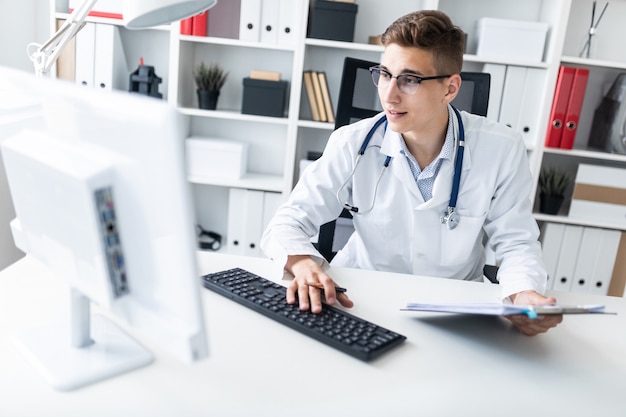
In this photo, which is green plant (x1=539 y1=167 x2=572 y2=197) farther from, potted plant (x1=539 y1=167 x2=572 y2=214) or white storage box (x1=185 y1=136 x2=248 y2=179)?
white storage box (x1=185 y1=136 x2=248 y2=179)

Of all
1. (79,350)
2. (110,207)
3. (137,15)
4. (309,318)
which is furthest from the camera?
(137,15)

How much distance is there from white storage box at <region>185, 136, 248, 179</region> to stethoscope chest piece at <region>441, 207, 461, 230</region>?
5.00 feet

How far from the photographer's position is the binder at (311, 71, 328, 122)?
270 cm

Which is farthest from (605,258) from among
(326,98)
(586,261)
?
(326,98)

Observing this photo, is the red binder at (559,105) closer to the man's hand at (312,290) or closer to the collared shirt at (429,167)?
the collared shirt at (429,167)

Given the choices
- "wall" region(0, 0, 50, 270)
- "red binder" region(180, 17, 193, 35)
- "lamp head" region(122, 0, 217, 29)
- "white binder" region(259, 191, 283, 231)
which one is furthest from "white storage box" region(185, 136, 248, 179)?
"lamp head" region(122, 0, 217, 29)

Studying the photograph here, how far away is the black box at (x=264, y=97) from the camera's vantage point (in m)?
2.73

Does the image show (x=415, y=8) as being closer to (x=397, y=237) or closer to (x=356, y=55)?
(x=356, y=55)

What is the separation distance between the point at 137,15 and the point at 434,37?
732mm

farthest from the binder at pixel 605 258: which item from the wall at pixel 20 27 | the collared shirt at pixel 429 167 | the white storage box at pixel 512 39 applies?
the wall at pixel 20 27

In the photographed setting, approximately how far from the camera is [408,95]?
145 centimetres

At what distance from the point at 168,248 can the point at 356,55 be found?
2485mm

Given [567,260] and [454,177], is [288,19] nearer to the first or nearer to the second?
[454,177]

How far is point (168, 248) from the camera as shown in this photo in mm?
585
